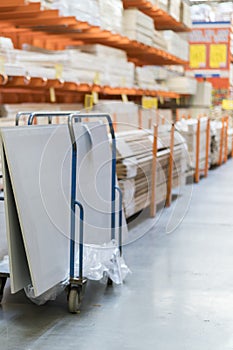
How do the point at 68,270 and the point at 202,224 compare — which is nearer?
the point at 68,270

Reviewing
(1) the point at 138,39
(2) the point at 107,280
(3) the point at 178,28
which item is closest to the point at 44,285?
(2) the point at 107,280

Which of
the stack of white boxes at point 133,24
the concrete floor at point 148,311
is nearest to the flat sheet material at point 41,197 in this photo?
the concrete floor at point 148,311

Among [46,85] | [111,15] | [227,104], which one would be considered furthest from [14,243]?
[227,104]

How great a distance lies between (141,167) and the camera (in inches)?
232

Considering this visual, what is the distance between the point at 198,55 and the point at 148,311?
13669mm

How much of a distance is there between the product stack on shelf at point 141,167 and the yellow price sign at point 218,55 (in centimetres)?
904

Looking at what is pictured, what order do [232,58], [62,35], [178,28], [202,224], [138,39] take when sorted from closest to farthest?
[202,224]
[62,35]
[138,39]
[178,28]
[232,58]

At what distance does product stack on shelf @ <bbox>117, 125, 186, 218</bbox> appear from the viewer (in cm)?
549

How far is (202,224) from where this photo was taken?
621 cm

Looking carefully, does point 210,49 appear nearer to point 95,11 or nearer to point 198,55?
point 198,55

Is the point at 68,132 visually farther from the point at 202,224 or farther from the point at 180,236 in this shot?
the point at 202,224

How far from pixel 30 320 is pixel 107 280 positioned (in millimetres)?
782

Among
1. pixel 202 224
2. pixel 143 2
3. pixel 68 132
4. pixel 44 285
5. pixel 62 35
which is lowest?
pixel 202 224

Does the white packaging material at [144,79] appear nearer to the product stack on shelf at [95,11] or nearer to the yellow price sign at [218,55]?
the product stack on shelf at [95,11]
